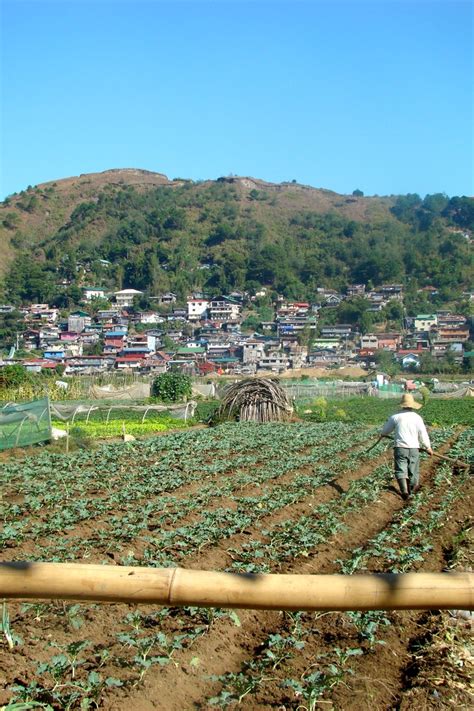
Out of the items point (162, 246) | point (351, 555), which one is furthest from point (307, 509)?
point (162, 246)

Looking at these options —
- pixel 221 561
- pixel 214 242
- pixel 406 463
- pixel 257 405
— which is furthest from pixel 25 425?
pixel 214 242

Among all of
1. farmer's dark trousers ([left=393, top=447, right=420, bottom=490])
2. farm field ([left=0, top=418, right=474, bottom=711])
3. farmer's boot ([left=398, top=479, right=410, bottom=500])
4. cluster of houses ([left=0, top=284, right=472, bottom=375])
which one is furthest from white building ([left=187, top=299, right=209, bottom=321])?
farmer's boot ([left=398, top=479, right=410, bottom=500])

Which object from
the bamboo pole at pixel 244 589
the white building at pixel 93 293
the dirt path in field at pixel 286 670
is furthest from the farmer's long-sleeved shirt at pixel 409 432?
the white building at pixel 93 293

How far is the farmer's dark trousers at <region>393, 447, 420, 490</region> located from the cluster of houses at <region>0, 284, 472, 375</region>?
194 feet

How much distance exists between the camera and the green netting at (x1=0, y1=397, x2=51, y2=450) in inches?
597

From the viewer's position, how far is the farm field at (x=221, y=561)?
149 inches

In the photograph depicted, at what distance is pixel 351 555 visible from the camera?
21.0 feet

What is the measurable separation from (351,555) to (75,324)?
322 ft

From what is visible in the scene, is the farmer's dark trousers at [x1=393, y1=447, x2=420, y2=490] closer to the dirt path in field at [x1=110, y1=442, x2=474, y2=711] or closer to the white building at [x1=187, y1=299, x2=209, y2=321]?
the dirt path in field at [x1=110, y1=442, x2=474, y2=711]

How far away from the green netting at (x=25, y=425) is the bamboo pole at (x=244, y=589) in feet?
41.2

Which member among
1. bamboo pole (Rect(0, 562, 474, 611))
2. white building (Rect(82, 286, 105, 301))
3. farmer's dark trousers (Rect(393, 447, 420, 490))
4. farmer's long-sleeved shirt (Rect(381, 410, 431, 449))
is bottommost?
farmer's dark trousers (Rect(393, 447, 420, 490))

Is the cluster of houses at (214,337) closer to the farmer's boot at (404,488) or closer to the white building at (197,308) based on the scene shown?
the white building at (197,308)

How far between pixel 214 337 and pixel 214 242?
40815 millimetres

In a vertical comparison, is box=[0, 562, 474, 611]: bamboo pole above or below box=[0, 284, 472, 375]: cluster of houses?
above
